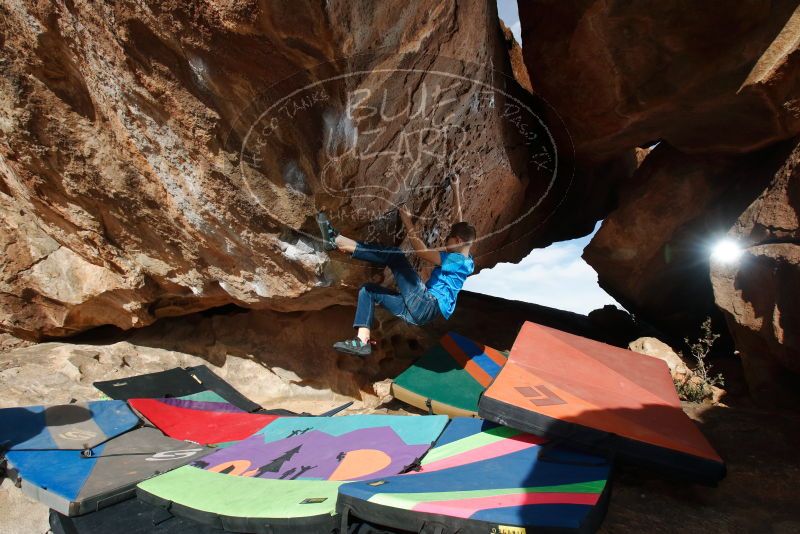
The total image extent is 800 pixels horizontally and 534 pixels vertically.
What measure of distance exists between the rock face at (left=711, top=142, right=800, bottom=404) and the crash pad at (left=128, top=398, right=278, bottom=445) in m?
3.85

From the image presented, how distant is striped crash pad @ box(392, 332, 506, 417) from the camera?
3.98 m

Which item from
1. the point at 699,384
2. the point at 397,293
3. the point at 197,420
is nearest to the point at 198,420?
the point at 197,420

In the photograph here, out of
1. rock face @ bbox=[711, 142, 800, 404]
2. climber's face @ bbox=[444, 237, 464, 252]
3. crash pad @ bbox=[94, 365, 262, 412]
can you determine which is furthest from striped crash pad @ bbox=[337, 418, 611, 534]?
crash pad @ bbox=[94, 365, 262, 412]

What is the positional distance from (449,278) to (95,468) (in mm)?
2587

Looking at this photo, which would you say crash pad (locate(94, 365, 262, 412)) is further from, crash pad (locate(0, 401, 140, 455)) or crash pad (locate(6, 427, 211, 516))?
crash pad (locate(6, 427, 211, 516))

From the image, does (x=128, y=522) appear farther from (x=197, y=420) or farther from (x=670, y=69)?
(x=670, y=69)

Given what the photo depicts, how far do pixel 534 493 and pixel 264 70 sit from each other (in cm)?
256

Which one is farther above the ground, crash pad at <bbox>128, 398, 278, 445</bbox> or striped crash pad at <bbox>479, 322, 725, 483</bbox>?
striped crash pad at <bbox>479, 322, 725, 483</bbox>

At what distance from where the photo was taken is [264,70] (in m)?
2.61

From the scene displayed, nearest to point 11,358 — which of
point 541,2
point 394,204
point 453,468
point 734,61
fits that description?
point 394,204

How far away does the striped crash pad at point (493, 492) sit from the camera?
1787mm

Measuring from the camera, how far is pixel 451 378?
4230 mm

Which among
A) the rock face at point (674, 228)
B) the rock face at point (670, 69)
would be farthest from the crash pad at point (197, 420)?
the rock face at point (674, 228)

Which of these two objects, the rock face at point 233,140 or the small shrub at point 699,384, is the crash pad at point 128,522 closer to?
the rock face at point 233,140
